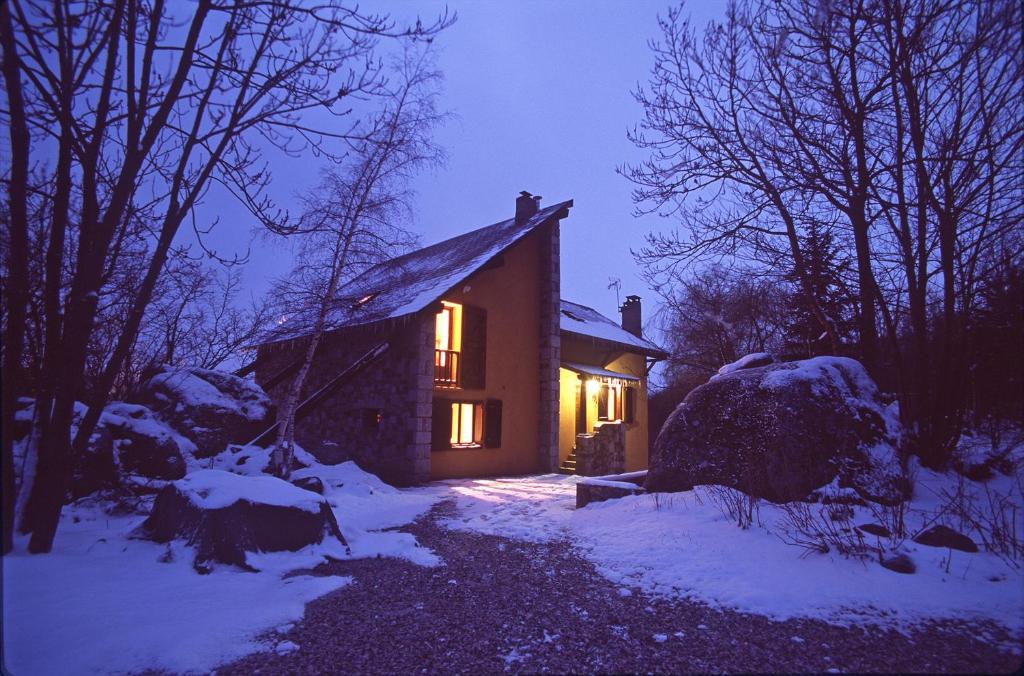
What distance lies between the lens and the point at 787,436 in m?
5.13

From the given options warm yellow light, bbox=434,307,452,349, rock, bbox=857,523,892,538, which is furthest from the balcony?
rock, bbox=857,523,892,538

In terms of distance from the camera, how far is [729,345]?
14.0 metres

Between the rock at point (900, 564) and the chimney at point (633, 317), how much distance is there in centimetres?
1645

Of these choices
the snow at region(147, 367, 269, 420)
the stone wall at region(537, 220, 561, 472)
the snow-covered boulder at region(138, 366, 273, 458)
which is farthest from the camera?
the stone wall at region(537, 220, 561, 472)

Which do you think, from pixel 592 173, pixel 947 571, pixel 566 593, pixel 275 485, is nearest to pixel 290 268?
pixel 275 485

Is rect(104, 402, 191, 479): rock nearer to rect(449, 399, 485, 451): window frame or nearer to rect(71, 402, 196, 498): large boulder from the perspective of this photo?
rect(71, 402, 196, 498): large boulder

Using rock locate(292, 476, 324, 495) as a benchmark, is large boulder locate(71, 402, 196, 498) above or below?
above

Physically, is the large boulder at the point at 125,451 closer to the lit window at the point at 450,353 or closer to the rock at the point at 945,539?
the lit window at the point at 450,353

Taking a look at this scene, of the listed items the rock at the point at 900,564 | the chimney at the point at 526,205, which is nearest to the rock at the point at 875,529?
the rock at the point at 900,564

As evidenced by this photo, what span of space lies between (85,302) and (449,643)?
3.62 meters

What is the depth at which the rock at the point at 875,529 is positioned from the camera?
3.93m

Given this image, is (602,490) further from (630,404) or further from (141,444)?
(630,404)

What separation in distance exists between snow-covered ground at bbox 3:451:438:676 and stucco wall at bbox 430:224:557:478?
21.2 ft

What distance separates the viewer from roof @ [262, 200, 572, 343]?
32.5ft
